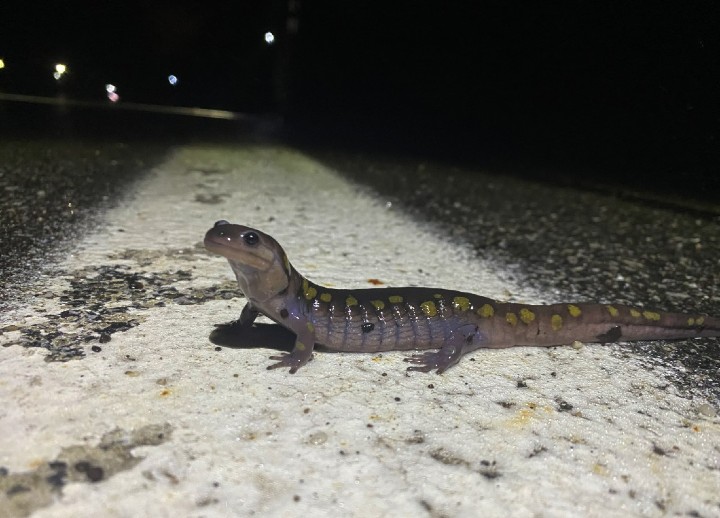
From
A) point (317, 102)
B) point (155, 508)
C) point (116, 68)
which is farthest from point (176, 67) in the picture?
point (317, 102)

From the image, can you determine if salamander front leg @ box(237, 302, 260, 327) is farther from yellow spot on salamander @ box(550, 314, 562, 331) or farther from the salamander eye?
yellow spot on salamander @ box(550, 314, 562, 331)

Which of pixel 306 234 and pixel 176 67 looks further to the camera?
pixel 176 67

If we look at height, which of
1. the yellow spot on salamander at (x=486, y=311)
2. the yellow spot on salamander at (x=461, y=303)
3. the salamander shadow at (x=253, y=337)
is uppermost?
the yellow spot on salamander at (x=461, y=303)

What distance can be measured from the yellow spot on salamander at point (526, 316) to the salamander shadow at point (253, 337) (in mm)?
1157

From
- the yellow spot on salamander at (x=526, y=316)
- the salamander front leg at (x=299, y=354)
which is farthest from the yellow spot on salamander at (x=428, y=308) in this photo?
the salamander front leg at (x=299, y=354)

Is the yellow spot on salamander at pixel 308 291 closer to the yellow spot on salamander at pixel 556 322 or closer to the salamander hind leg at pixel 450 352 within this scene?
the salamander hind leg at pixel 450 352

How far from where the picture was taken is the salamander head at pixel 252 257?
2.48 metres

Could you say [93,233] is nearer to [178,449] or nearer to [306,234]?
[306,234]

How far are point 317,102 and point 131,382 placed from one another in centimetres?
2180

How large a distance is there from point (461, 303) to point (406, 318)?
0.31m

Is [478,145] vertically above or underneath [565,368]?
above

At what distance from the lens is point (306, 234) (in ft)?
16.1

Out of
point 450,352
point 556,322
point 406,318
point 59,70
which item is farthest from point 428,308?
point 59,70

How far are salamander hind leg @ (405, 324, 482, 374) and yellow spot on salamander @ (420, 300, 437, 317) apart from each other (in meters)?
0.14
